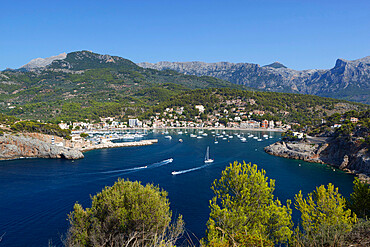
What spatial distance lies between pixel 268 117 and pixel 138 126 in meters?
41.0

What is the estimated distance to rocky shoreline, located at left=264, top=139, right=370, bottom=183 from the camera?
90.3 feet

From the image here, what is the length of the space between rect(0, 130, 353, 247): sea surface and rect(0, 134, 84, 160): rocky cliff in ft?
5.98

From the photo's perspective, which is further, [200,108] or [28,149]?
[200,108]

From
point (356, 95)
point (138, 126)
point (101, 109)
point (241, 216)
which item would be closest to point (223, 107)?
→ point (138, 126)

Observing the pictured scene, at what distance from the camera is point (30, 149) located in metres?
36.0

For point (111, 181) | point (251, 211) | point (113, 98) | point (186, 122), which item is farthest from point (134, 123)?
point (251, 211)

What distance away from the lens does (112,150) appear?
1672 inches

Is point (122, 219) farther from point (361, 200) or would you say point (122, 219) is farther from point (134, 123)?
point (134, 123)

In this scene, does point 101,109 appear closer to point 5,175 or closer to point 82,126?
point 82,126

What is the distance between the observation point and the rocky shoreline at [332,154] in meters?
27.5

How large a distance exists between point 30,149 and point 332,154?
137ft

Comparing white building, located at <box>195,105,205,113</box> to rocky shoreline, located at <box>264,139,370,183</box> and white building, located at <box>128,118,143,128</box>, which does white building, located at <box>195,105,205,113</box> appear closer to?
white building, located at <box>128,118,143,128</box>

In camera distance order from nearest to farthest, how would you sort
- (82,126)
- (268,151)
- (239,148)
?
(268,151) < (239,148) < (82,126)

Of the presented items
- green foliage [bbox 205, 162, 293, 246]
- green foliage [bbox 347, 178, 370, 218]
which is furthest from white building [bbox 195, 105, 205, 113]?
green foliage [bbox 205, 162, 293, 246]
